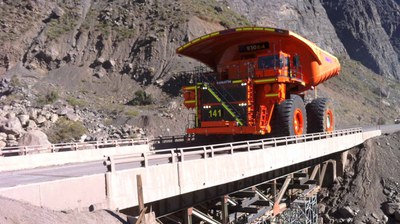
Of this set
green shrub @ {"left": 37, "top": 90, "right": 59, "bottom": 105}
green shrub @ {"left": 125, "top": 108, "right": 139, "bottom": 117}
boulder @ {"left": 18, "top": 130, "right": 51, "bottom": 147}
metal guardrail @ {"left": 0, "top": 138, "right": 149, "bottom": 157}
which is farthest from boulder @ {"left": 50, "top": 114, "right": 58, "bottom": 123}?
metal guardrail @ {"left": 0, "top": 138, "right": 149, "bottom": 157}

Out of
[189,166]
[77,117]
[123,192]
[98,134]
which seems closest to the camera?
[123,192]

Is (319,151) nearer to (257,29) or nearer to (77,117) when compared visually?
(257,29)

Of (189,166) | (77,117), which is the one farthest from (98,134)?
(189,166)

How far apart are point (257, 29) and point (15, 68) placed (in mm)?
46932

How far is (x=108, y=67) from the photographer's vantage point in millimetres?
54312

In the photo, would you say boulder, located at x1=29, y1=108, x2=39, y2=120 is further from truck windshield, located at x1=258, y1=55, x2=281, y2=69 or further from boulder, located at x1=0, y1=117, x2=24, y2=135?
truck windshield, located at x1=258, y1=55, x2=281, y2=69

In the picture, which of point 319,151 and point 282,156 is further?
point 319,151

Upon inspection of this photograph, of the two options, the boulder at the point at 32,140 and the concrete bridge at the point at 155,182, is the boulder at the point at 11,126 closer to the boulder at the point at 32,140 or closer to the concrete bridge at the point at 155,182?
the boulder at the point at 32,140

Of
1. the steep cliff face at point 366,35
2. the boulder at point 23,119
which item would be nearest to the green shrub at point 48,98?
the boulder at point 23,119

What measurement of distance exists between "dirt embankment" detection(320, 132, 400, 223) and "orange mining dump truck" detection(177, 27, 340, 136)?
4766mm

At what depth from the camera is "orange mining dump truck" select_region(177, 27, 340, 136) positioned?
16750mm

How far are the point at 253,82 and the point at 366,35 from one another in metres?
109

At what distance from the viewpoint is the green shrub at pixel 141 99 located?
4522cm

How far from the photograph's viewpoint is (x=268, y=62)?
17.6 metres
